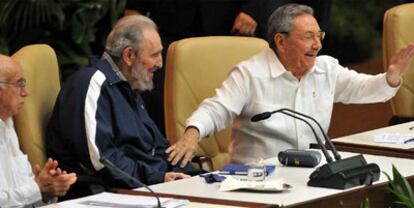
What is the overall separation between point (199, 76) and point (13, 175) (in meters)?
1.50

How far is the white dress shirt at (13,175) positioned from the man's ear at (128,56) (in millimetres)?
730

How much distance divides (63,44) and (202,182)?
2.98 meters

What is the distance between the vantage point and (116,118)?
5.24 meters

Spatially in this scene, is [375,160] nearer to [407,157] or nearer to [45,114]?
[407,157]

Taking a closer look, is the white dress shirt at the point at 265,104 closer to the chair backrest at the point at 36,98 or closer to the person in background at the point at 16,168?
the chair backrest at the point at 36,98

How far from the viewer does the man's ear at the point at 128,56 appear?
536cm

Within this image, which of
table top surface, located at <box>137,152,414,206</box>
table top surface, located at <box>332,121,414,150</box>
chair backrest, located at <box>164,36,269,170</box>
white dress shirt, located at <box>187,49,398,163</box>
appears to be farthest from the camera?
chair backrest, located at <box>164,36,269,170</box>

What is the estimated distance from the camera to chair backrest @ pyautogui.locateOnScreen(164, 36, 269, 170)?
19.4 feet

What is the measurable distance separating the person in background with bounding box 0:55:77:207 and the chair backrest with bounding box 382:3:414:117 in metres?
2.58

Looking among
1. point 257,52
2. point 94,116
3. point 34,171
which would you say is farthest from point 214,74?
point 34,171

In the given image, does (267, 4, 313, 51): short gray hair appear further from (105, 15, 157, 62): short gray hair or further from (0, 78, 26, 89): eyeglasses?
(0, 78, 26, 89): eyeglasses

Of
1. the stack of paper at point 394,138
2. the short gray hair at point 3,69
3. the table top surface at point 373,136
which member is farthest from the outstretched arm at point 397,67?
the short gray hair at point 3,69

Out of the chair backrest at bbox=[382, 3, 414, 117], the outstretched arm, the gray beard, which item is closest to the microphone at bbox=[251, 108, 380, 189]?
the gray beard

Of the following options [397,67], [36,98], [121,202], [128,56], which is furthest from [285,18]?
[121,202]
